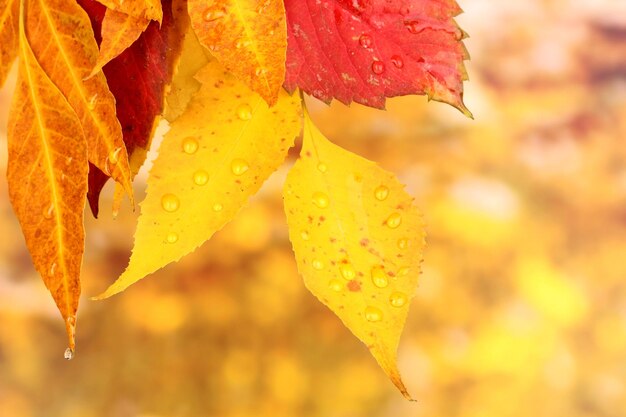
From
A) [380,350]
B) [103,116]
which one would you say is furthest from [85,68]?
[380,350]

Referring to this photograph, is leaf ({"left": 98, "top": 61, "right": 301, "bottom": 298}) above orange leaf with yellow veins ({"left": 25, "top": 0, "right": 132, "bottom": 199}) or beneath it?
beneath

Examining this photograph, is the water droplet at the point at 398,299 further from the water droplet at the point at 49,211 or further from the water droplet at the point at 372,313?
the water droplet at the point at 49,211

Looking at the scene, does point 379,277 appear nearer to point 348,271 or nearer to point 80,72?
point 348,271

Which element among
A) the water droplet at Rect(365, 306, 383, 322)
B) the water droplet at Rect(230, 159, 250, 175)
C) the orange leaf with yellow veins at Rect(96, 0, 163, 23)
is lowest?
the water droplet at Rect(365, 306, 383, 322)

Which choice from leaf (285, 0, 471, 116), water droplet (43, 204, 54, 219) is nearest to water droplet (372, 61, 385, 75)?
leaf (285, 0, 471, 116)

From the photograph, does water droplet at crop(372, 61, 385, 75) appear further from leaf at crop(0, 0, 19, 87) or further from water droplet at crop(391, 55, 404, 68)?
leaf at crop(0, 0, 19, 87)

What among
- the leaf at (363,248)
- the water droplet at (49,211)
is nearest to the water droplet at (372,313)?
the leaf at (363,248)
